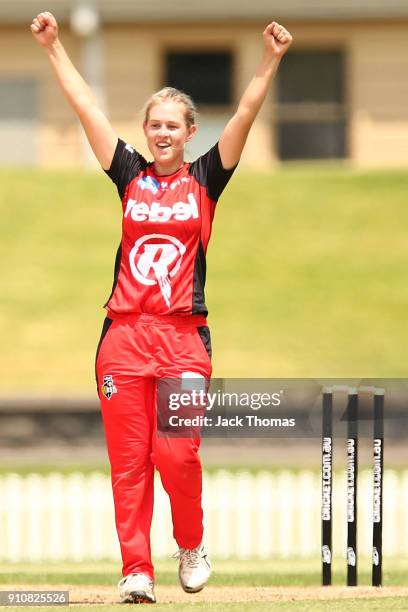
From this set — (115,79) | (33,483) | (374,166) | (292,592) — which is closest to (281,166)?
(374,166)

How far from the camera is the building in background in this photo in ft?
81.5

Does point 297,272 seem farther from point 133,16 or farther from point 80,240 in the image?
point 133,16

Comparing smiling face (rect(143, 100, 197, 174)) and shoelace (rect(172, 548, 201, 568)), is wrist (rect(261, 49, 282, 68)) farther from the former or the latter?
shoelace (rect(172, 548, 201, 568))

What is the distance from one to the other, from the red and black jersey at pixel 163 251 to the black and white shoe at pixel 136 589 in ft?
3.62

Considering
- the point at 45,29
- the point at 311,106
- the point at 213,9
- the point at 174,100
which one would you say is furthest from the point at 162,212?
the point at 311,106

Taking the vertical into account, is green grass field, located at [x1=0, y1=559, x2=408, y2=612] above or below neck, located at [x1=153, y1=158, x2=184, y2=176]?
below

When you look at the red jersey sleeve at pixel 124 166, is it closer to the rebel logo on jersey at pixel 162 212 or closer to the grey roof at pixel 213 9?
the rebel logo on jersey at pixel 162 212

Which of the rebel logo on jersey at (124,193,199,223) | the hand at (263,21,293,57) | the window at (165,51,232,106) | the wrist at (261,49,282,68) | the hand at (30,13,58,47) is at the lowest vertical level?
the rebel logo on jersey at (124,193,199,223)

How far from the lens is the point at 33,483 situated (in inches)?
475

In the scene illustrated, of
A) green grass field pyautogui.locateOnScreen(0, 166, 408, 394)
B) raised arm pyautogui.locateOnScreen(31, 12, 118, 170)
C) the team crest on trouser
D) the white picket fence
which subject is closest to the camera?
the team crest on trouser

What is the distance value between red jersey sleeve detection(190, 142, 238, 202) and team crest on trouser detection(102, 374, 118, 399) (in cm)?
86

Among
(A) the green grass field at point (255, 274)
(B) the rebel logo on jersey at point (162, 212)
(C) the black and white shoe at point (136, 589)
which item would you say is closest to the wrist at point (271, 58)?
(B) the rebel logo on jersey at point (162, 212)

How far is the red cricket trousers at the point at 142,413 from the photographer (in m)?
5.99

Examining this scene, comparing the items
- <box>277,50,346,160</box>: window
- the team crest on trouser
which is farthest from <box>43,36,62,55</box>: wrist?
<box>277,50,346,160</box>: window
